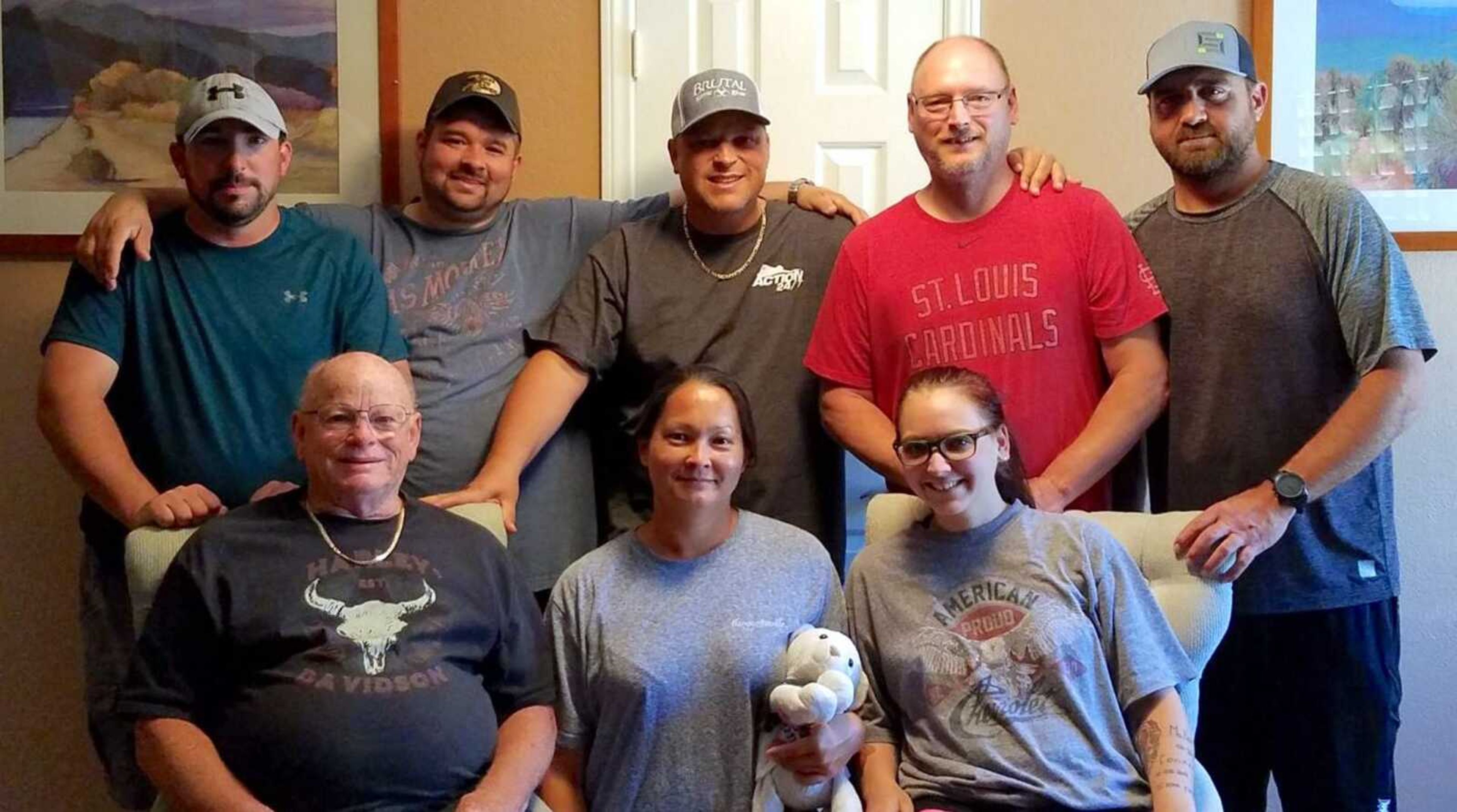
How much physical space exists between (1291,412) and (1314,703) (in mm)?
510

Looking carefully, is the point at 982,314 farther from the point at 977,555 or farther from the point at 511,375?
the point at 511,375

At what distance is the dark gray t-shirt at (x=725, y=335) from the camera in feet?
7.93

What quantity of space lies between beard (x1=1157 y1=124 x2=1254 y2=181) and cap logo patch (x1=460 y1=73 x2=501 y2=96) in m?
1.34

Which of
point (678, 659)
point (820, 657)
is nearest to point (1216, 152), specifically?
point (820, 657)

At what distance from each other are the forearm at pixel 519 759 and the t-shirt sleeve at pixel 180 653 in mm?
420

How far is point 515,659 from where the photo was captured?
75.4 inches

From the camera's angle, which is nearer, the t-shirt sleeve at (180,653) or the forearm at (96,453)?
the t-shirt sleeve at (180,653)

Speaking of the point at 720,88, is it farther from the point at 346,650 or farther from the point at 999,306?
the point at 346,650

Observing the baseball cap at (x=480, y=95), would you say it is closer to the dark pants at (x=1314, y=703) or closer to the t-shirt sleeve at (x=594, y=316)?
the t-shirt sleeve at (x=594, y=316)

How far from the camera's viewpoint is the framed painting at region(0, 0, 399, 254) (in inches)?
112

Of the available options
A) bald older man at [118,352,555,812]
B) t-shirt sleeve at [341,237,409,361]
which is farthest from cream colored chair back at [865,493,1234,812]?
t-shirt sleeve at [341,237,409,361]

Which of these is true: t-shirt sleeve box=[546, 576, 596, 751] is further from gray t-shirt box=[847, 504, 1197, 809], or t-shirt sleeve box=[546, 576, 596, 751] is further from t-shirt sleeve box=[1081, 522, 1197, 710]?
t-shirt sleeve box=[1081, 522, 1197, 710]

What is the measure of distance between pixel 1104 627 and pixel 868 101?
1498mm

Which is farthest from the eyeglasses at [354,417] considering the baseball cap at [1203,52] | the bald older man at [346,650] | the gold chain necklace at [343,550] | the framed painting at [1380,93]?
the framed painting at [1380,93]
